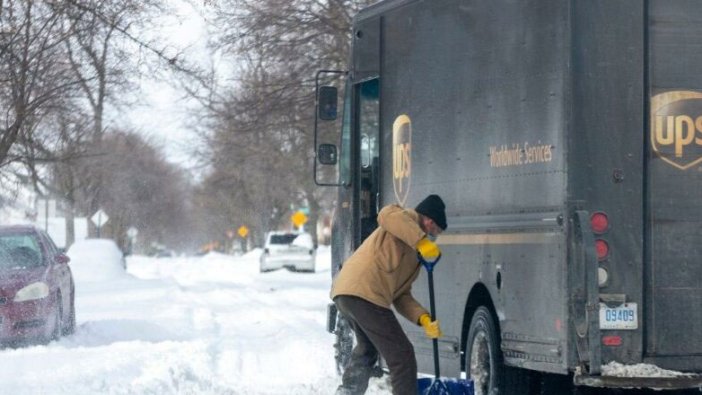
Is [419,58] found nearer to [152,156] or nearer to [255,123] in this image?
[255,123]

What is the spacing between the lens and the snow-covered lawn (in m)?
12.9

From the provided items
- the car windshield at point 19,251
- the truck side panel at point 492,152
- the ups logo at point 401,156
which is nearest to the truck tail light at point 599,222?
the truck side panel at point 492,152

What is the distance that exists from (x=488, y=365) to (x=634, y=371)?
5.33 ft

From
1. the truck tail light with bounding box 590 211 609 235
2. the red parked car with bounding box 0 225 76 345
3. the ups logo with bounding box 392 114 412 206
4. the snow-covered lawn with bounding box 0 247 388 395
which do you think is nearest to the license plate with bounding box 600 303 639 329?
the truck tail light with bounding box 590 211 609 235

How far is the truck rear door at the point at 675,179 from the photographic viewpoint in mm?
8938

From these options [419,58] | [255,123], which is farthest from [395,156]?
[255,123]

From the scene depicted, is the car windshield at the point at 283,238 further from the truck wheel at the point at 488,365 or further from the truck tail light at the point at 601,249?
the truck tail light at the point at 601,249

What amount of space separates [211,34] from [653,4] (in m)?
14.8

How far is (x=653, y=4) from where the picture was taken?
9047 millimetres

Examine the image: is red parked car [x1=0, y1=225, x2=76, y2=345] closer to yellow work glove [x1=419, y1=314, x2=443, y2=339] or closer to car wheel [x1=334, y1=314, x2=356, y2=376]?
car wheel [x1=334, y1=314, x2=356, y2=376]

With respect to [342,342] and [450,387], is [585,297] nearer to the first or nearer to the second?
[450,387]

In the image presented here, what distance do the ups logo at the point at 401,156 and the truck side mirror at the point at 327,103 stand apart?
5.01ft

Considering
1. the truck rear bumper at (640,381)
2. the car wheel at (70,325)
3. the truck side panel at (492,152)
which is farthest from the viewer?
the car wheel at (70,325)

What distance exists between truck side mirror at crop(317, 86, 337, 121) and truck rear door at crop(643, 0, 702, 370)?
496 cm
